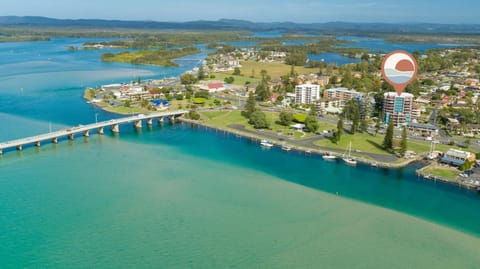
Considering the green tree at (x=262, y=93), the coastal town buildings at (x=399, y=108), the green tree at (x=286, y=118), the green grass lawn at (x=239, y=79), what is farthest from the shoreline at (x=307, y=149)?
the green grass lawn at (x=239, y=79)

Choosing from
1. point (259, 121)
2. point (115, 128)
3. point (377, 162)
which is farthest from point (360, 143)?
point (115, 128)

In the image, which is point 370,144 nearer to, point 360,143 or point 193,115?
point 360,143

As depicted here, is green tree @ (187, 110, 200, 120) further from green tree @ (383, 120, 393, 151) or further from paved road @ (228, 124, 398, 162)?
green tree @ (383, 120, 393, 151)

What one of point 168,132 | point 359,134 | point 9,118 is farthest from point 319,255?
point 9,118

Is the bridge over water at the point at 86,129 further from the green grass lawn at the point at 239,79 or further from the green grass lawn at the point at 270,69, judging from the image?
the green grass lawn at the point at 270,69

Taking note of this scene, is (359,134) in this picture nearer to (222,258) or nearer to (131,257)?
(222,258)

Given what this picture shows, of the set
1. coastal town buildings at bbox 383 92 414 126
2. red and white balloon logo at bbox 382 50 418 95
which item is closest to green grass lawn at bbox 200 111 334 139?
coastal town buildings at bbox 383 92 414 126
